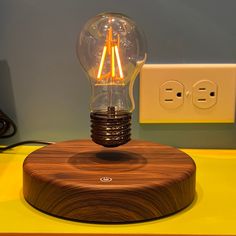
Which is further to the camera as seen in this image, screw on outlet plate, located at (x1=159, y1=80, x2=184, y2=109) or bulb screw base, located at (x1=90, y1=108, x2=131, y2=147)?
screw on outlet plate, located at (x1=159, y1=80, x2=184, y2=109)

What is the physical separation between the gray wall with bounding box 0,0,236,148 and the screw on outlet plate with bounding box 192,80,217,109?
4 cm

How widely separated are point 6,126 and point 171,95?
29 cm

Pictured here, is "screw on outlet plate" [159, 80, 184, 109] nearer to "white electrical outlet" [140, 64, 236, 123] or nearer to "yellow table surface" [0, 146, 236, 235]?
"white electrical outlet" [140, 64, 236, 123]

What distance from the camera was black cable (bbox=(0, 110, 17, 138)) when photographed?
744 millimetres

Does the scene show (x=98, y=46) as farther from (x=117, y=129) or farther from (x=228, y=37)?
(x=228, y=37)

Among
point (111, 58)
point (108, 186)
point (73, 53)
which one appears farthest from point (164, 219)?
point (73, 53)

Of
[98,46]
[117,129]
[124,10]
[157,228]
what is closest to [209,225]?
[157,228]

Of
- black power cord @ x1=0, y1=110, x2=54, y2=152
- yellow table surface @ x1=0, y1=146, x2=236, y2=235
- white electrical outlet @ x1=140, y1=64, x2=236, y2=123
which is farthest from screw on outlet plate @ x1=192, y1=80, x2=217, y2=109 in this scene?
black power cord @ x1=0, y1=110, x2=54, y2=152

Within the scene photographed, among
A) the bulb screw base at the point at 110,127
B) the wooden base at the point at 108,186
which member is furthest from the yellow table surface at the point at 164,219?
the bulb screw base at the point at 110,127

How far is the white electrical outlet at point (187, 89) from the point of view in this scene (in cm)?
74

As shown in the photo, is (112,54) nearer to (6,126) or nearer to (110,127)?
(110,127)

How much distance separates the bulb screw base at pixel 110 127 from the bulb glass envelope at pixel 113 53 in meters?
0.04

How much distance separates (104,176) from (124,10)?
34 cm

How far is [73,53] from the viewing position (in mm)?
750
